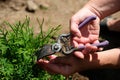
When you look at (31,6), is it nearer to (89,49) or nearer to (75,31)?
(75,31)

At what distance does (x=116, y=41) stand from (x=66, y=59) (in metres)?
1.02

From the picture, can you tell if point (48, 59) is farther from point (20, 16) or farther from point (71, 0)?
point (71, 0)

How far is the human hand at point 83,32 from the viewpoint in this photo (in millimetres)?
2172

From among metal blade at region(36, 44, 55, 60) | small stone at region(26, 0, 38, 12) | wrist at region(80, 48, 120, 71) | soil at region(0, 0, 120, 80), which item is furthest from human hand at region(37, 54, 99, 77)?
small stone at region(26, 0, 38, 12)

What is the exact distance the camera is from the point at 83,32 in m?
2.34

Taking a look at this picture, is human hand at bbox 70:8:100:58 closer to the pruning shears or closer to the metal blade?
the pruning shears

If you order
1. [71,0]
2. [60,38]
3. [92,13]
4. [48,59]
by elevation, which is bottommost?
[48,59]

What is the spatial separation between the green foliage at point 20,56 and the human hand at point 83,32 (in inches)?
8.9

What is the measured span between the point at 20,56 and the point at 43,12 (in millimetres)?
1073

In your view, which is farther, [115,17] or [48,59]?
[115,17]

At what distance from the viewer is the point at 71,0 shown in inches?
138

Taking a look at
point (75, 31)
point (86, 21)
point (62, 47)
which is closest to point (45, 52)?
point (62, 47)

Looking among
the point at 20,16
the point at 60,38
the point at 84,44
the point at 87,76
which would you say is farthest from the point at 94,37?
the point at 20,16

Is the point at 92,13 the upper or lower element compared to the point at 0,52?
upper
